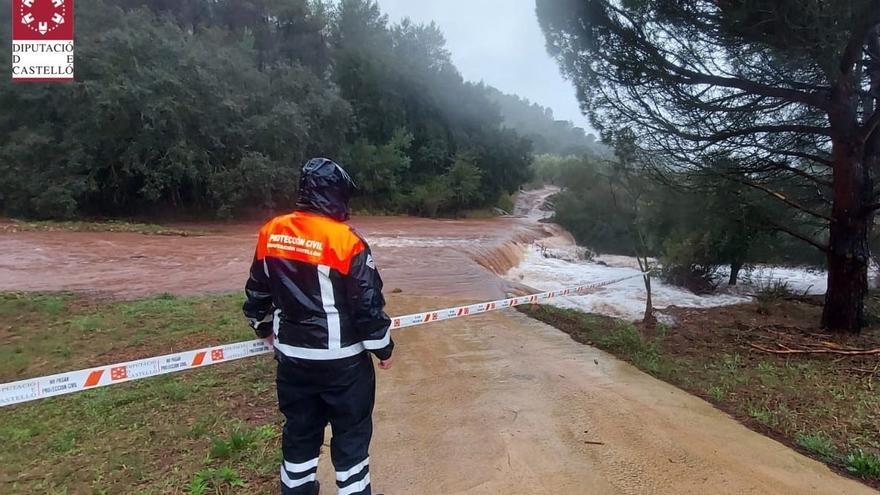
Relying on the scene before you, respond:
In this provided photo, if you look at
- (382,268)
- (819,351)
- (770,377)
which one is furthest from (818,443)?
(382,268)

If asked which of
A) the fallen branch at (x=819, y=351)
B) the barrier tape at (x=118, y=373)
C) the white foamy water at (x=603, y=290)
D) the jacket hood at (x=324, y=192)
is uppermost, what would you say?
the jacket hood at (x=324, y=192)

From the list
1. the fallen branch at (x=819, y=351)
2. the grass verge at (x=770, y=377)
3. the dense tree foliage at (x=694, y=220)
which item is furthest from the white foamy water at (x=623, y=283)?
the fallen branch at (x=819, y=351)

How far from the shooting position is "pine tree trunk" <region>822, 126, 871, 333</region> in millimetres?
6160

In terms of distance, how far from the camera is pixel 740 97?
640 centimetres

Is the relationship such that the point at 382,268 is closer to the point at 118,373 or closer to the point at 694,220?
the point at 694,220

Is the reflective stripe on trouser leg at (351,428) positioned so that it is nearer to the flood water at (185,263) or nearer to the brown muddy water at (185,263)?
the flood water at (185,263)

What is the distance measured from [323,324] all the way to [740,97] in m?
6.62

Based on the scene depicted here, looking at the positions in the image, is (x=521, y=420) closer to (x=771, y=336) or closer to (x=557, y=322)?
(x=557, y=322)

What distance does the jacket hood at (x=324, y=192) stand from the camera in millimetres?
2023

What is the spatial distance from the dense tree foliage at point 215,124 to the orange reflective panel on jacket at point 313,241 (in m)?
20.6

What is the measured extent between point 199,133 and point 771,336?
70.7ft

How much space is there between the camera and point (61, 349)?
492 centimetres

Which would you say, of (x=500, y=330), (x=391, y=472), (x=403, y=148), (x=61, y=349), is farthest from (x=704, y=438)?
(x=403, y=148)

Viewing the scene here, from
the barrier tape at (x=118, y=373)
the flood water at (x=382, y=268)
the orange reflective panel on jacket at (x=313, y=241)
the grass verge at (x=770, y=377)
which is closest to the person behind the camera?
the orange reflective panel on jacket at (x=313, y=241)
